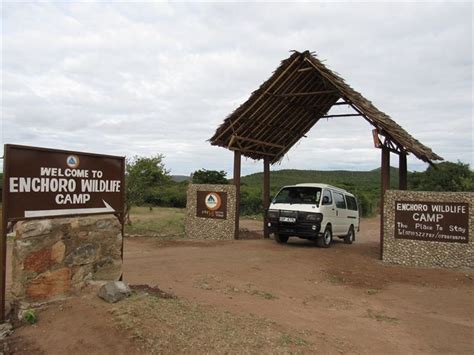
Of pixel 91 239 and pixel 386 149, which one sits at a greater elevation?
pixel 386 149

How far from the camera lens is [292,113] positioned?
661 inches

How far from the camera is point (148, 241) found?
14898 mm

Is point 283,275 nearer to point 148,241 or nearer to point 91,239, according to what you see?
point 91,239

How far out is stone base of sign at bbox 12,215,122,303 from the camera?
519cm

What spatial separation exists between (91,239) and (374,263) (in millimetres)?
8139

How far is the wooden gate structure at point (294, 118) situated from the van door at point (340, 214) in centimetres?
197

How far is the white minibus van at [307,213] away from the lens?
514 inches

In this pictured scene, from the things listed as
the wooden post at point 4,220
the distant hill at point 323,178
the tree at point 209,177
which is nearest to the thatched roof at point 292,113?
the wooden post at point 4,220

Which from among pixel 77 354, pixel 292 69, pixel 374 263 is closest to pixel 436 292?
pixel 374 263

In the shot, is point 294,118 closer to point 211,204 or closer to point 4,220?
point 211,204

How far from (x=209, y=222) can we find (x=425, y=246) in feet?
25.1

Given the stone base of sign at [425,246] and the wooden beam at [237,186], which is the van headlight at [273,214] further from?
the stone base of sign at [425,246]

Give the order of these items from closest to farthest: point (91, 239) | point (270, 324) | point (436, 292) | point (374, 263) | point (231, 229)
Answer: point (270, 324) < point (91, 239) < point (436, 292) < point (374, 263) < point (231, 229)

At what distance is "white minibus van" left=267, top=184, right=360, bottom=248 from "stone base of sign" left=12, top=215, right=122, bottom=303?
298 inches
